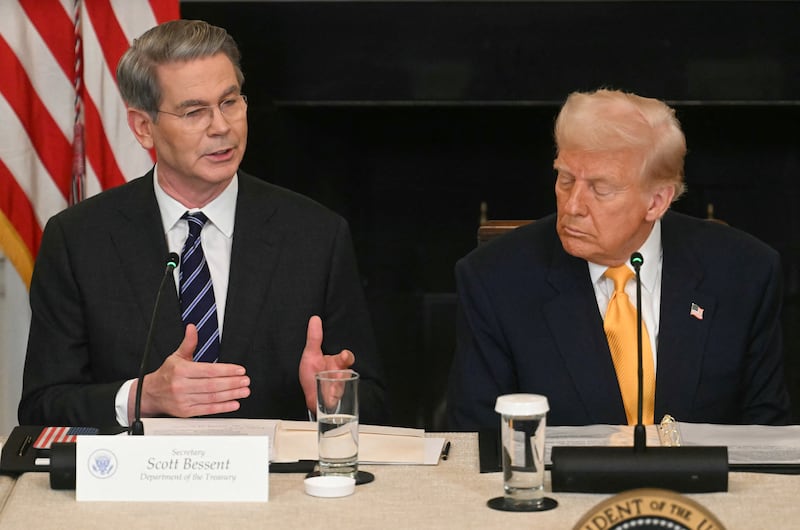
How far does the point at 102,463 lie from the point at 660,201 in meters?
1.30

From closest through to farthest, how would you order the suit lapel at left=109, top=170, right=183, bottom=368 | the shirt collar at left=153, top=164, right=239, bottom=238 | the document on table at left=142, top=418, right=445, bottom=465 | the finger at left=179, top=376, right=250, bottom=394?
the document on table at left=142, top=418, right=445, bottom=465 < the finger at left=179, top=376, right=250, bottom=394 < the suit lapel at left=109, top=170, right=183, bottom=368 < the shirt collar at left=153, top=164, right=239, bottom=238

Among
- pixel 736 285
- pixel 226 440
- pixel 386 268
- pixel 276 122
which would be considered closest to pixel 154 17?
pixel 276 122

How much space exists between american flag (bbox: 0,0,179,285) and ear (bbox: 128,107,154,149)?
91cm

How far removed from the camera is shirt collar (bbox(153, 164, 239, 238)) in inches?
112

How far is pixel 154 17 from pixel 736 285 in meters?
2.05

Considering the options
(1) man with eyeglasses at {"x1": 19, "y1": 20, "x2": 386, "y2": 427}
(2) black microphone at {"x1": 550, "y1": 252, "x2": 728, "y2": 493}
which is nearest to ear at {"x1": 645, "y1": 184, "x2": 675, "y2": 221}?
(1) man with eyeglasses at {"x1": 19, "y1": 20, "x2": 386, "y2": 427}

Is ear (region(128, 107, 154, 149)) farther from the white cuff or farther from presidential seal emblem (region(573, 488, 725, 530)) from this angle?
presidential seal emblem (region(573, 488, 725, 530))

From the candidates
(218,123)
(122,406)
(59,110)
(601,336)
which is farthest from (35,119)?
(601,336)

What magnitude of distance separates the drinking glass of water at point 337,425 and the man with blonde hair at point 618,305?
66cm

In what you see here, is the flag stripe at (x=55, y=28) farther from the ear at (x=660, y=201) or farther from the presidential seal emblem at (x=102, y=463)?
the presidential seal emblem at (x=102, y=463)

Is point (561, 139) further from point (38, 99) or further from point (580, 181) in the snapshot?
point (38, 99)

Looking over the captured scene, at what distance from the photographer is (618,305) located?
8.42 feet

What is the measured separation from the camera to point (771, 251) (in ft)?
8.94

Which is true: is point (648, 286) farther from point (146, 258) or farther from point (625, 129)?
point (146, 258)
